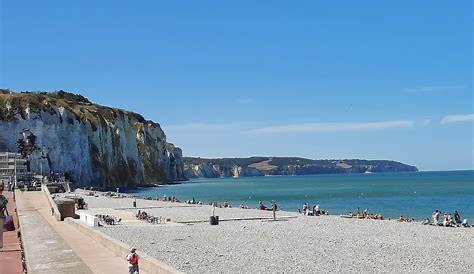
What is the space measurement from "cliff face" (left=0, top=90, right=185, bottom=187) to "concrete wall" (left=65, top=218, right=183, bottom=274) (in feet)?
260

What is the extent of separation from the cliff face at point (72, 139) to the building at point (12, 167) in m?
5.31

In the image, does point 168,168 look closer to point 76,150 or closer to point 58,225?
point 76,150

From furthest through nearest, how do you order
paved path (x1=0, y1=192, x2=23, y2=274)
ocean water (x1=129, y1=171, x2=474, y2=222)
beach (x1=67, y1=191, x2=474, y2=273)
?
ocean water (x1=129, y1=171, x2=474, y2=222)
beach (x1=67, y1=191, x2=474, y2=273)
paved path (x1=0, y1=192, x2=23, y2=274)

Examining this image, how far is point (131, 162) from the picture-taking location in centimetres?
14462

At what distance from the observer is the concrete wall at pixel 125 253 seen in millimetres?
12492

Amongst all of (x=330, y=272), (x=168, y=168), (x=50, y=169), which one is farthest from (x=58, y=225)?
(x=168, y=168)

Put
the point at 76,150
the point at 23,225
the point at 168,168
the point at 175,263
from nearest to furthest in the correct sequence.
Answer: the point at 175,263 < the point at 23,225 < the point at 76,150 < the point at 168,168

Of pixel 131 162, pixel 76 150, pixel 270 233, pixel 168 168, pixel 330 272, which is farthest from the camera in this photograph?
pixel 168 168

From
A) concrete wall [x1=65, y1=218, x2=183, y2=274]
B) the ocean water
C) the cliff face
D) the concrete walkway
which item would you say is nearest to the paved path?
the concrete walkway

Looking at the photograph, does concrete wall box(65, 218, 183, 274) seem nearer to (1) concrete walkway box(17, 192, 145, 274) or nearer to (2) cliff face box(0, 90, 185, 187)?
(1) concrete walkway box(17, 192, 145, 274)

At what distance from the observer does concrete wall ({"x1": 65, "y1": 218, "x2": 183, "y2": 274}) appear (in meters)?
12.5

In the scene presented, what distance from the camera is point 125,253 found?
51.4 feet

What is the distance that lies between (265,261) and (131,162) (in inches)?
5014

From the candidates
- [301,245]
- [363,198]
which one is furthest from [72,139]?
[301,245]
